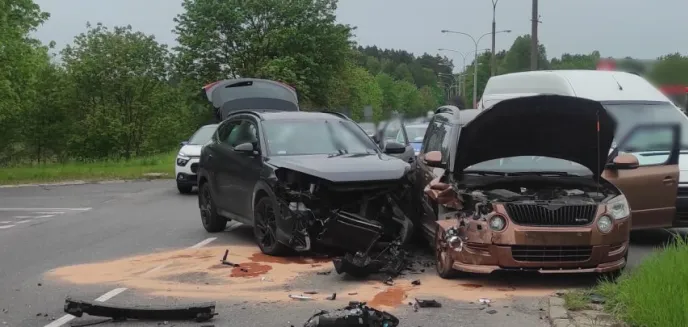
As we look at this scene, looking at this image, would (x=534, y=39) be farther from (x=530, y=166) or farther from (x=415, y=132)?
(x=530, y=166)

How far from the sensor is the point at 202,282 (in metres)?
7.72

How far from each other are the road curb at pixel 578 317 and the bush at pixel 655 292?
0.09m

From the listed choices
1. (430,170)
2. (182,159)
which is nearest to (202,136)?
(182,159)

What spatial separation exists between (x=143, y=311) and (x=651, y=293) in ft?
12.6

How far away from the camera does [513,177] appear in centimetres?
776

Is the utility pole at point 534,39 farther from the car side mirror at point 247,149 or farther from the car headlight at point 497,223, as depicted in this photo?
the car headlight at point 497,223

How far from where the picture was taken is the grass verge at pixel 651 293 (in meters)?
4.99

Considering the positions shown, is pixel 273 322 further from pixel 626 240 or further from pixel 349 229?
pixel 626 240

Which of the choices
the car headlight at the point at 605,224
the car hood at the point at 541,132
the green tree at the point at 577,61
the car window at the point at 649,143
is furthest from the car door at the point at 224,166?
the green tree at the point at 577,61

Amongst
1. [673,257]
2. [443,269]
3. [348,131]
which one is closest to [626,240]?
[673,257]

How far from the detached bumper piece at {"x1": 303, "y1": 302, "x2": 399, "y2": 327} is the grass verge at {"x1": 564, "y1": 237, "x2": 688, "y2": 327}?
1549 mm

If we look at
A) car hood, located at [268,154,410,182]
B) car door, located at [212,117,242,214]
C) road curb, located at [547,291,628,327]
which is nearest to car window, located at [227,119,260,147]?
car door, located at [212,117,242,214]

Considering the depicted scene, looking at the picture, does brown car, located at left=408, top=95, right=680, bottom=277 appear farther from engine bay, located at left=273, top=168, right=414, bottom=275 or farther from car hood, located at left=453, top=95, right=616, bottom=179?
engine bay, located at left=273, top=168, right=414, bottom=275

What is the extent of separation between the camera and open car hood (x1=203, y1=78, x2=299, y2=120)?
20.2 meters
